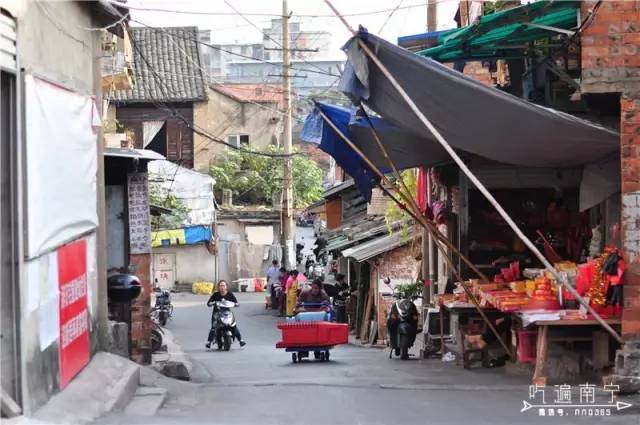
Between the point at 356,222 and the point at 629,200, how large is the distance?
21803mm

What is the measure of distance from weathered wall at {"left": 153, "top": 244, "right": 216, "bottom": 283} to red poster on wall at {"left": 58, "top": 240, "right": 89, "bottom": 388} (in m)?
33.2

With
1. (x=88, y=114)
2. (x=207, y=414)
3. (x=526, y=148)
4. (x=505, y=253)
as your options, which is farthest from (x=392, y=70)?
(x=505, y=253)

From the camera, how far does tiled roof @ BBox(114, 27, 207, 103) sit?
48062 mm

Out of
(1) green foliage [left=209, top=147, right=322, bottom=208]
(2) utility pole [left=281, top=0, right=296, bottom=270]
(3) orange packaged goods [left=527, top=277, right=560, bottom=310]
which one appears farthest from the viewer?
(1) green foliage [left=209, top=147, right=322, bottom=208]

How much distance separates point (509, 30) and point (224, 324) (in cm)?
1132

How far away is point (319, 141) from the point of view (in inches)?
612

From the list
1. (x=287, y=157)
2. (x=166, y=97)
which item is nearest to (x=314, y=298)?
(x=287, y=157)

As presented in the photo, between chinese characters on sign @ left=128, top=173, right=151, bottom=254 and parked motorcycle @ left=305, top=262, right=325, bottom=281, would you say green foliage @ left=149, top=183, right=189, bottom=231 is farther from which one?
chinese characters on sign @ left=128, top=173, right=151, bottom=254

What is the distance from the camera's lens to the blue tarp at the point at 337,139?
15203 mm

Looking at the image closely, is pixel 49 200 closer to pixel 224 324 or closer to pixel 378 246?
pixel 224 324

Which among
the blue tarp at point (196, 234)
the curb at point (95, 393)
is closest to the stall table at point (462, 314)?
the curb at point (95, 393)

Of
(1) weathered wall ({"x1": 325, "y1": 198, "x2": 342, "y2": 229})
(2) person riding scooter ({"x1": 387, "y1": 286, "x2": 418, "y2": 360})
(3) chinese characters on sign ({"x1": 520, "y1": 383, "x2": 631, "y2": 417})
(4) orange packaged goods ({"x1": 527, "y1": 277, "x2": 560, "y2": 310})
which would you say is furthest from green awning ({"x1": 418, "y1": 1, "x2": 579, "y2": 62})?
(1) weathered wall ({"x1": 325, "y1": 198, "x2": 342, "y2": 229})

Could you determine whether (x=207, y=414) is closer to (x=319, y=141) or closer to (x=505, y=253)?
(x=319, y=141)

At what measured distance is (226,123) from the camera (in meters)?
49.2
